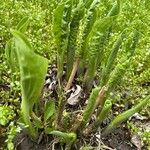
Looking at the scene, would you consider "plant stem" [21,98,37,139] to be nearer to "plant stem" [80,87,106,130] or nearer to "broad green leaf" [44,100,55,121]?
"broad green leaf" [44,100,55,121]

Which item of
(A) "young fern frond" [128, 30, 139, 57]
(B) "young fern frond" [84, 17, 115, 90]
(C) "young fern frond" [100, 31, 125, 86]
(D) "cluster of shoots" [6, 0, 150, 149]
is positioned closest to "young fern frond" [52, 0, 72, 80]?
(D) "cluster of shoots" [6, 0, 150, 149]

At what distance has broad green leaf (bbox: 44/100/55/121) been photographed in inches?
105

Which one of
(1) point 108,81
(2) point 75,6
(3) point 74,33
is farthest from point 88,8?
(1) point 108,81

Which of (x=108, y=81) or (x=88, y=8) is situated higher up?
(x=88, y=8)

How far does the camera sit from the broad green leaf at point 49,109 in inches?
105

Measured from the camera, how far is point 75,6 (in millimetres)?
3061

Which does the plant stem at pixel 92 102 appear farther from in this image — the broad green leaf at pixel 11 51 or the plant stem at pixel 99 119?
the broad green leaf at pixel 11 51

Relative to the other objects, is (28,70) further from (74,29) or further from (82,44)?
(82,44)

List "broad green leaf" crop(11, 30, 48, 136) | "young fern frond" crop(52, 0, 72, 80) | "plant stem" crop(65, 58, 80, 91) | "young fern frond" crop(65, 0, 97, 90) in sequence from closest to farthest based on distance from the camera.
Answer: "broad green leaf" crop(11, 30, 48, 136) → "young fern frond" crop(52, 0, 72, 80) → "young fern frond" crop(65, 0, 97, 90) → "plant stem" crop(65, 58, 80, 91)

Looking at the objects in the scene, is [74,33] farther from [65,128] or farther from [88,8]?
[65,128]

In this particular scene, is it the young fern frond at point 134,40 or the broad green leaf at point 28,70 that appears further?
the young fern frond at point 134,40

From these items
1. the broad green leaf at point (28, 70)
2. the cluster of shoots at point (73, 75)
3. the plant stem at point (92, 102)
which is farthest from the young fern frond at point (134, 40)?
the broad green leaf at point (28, 70)

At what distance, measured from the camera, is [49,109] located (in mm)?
2688

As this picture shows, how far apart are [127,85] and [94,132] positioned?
0.67m
